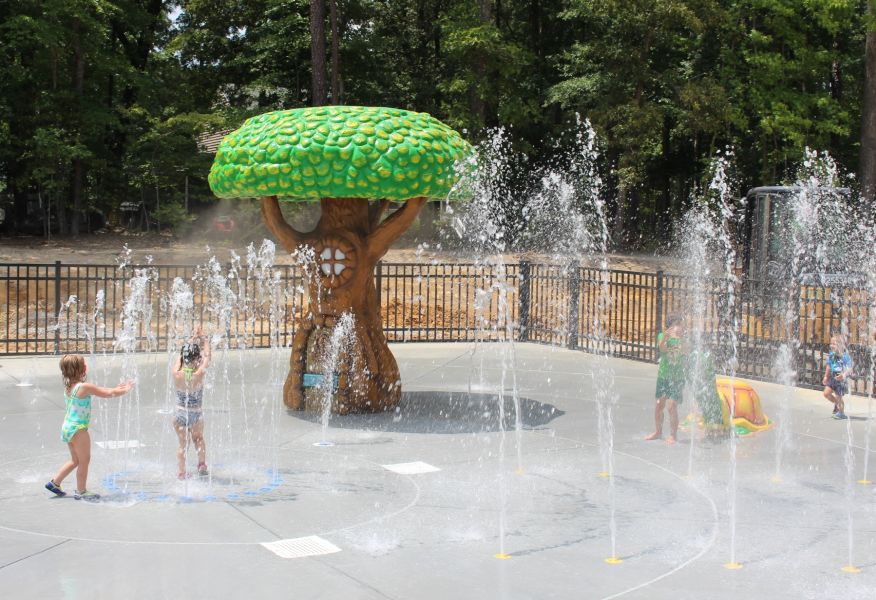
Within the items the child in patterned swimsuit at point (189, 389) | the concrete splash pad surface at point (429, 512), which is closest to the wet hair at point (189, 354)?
the child in patterned swimsuit at point (189, 389)

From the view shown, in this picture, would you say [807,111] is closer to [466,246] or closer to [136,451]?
[466,246]

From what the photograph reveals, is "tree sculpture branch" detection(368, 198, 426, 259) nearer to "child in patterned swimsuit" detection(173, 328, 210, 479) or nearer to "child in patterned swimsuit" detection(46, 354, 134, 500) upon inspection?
"child in patterned swimsuit" detection(173, 328, 210, 479)

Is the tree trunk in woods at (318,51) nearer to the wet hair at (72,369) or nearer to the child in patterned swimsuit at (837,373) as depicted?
the child in patterned swimsuit at (837,373)

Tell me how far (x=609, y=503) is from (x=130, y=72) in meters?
25.4

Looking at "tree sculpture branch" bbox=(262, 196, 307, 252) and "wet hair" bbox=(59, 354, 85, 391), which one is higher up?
"tree sculpture branch" bbox=(262, 196, 307, 252)

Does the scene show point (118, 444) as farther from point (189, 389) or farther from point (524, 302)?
point (524, 302)

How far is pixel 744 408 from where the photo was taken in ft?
30.3

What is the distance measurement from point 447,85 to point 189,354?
72.2ft

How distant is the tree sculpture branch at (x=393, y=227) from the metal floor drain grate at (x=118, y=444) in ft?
9.75

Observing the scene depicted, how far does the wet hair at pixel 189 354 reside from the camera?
6973 millimetres

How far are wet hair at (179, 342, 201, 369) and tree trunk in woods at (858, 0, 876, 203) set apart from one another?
22.4 m

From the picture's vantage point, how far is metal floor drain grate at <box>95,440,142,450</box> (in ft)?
26.9

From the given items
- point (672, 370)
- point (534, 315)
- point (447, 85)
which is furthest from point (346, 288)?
point (447, 85)

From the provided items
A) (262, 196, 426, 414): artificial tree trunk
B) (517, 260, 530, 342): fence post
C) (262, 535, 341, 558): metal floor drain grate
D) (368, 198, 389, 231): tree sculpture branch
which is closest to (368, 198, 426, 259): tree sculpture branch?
(262, 196, 426, 414): artificial tree trunk
